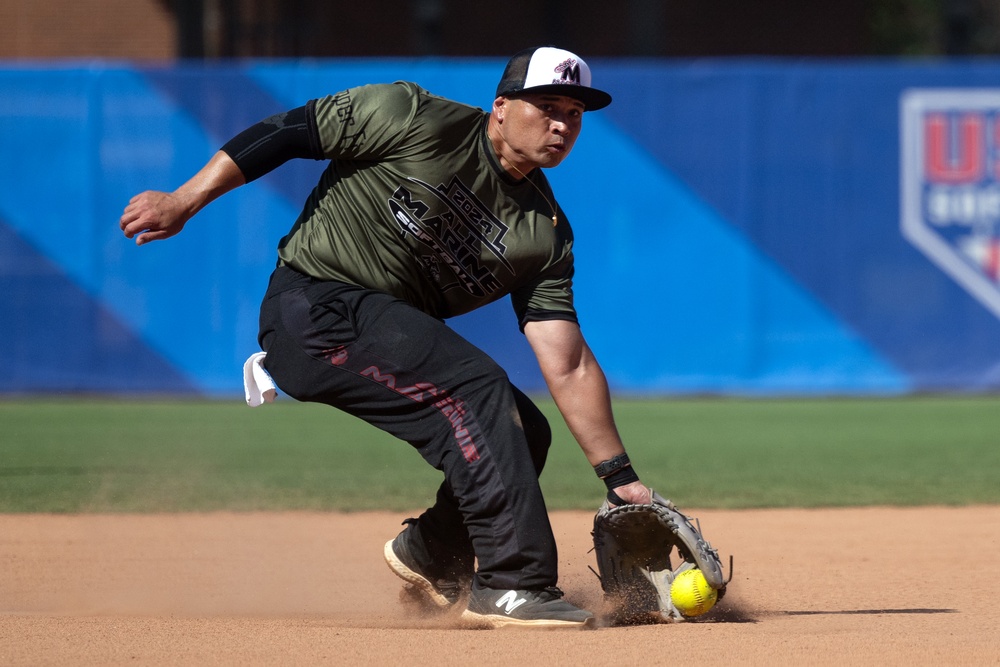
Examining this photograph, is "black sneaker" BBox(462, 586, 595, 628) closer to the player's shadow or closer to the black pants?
the black pants

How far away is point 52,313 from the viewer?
1117 centimetres

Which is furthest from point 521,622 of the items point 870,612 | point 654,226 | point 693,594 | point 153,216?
point 654,226

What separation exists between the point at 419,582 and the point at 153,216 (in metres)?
1.53

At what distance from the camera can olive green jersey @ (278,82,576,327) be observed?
3980mm

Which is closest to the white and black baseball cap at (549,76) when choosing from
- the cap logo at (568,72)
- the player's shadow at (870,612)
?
the cap logo at (568,72)

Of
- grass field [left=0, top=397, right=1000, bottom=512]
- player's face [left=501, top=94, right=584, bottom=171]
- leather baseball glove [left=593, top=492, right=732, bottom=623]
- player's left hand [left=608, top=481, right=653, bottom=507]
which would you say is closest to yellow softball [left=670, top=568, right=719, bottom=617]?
leather baseball glove [left=593, top=492, right=732, bottom=623]

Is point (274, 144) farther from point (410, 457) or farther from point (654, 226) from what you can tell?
point (654, 226)

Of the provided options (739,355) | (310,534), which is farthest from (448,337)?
(739,355)

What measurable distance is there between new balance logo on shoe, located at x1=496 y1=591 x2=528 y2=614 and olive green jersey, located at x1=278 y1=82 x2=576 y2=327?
921mm

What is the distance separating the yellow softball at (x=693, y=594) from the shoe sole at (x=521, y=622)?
0.31 meters

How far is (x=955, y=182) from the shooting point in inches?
444

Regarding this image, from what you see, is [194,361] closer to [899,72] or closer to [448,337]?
[899,72]

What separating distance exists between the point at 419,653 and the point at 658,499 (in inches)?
40.2

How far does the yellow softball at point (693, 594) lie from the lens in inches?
156
